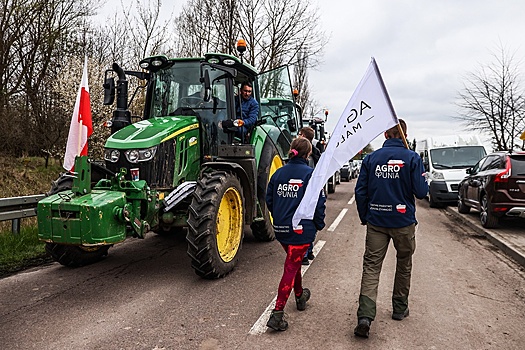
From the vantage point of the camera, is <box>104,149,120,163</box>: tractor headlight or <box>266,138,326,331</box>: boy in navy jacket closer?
<box>266,138,326,331</box>: boy in navy jacket

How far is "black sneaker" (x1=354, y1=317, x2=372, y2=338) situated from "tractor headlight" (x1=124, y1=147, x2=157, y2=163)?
3295 millimetres

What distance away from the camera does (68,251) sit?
6.17 metres

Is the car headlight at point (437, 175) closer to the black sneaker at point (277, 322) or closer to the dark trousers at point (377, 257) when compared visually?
the dark trousers at point (377, 257)

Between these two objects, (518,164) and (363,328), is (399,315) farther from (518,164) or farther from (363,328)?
(518,164)

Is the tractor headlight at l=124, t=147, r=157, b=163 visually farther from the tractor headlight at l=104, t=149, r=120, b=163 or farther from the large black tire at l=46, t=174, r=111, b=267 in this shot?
the large black tire at l=46, t=174, r=111, b=267

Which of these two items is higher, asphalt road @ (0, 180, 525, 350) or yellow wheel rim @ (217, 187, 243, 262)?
yellow wheel rim @ (217, 187, 243, 262)

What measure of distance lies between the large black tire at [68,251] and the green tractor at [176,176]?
0.06 ft

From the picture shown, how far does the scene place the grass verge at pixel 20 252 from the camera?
21.5 ft

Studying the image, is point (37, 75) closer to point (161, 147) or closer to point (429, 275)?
point (161, 147)

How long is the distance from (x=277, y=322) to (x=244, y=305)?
0.80 meters

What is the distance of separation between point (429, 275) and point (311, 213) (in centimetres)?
309

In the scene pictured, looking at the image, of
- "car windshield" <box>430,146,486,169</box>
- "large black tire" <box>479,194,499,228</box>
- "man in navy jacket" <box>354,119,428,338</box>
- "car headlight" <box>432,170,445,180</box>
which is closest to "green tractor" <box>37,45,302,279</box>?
"man in navy jacket" <box>354,119,428,338</box>

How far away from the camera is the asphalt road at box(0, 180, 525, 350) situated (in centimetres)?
413

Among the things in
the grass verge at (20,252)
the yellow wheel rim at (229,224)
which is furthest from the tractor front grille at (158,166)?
the grass verge at (20,252)
